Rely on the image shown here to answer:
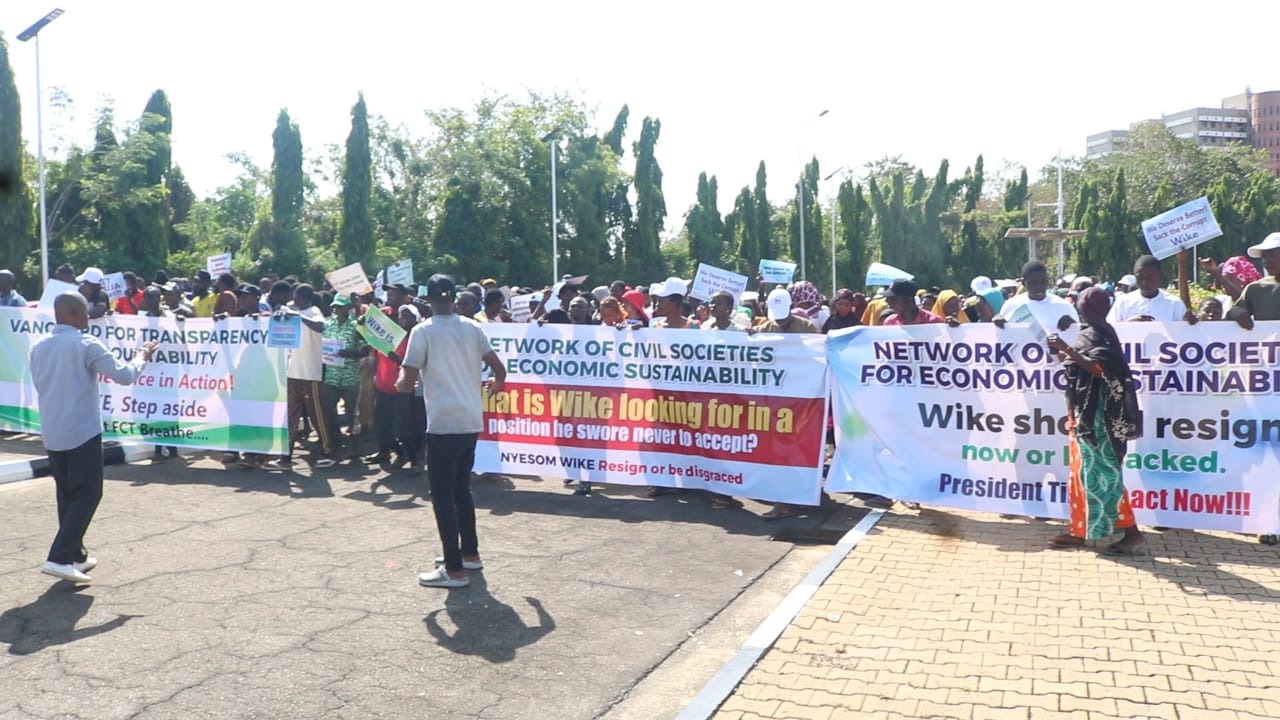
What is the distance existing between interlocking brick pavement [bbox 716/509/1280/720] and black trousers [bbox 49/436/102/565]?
14.2ft

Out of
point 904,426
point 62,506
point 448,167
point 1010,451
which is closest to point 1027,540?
point 1010,451

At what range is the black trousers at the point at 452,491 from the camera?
6941 mm

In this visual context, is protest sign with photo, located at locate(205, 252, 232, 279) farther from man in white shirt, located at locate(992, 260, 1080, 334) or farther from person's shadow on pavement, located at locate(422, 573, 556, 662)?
man in white shirt, located at locate(992, 260, 1080, 334)

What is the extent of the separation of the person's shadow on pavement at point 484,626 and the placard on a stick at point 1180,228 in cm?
575

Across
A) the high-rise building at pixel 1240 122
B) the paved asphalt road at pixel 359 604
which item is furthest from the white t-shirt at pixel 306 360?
the high-rise building at pixel 1240 122

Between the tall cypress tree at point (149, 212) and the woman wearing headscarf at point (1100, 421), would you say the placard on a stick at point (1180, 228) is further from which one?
the tall cypress tree at point (149, 212)

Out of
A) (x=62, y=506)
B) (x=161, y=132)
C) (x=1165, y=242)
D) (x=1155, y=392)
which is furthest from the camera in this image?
(x=161, y=132)

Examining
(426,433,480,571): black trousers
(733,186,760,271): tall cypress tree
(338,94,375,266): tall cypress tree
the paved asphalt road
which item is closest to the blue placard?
the paved asphalt road

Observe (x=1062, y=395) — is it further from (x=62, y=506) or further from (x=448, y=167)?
(x=448, y=167)

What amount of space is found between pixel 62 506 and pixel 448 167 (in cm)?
4818

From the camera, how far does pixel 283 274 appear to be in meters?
46.0

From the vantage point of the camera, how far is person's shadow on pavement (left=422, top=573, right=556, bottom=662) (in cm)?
580

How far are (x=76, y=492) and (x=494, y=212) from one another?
4570cm

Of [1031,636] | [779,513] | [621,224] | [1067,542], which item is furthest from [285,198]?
[1031,636]
